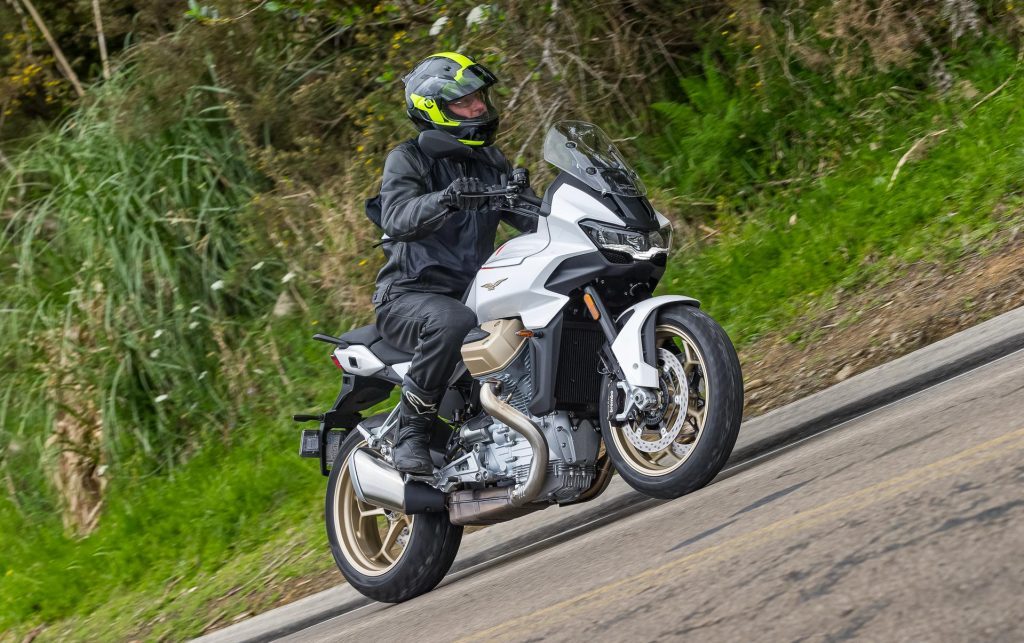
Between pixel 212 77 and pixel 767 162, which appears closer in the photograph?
pixel 767 162

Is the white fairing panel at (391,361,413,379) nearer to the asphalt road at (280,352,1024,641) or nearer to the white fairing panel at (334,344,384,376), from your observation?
the white fairing panel at (334,344,384,376)

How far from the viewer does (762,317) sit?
859 cm

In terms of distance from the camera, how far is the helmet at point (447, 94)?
6145 mm

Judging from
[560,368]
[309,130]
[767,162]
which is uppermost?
[309,130]

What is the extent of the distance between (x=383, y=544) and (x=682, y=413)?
2078mm

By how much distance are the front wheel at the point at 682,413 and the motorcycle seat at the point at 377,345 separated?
1.21 metres

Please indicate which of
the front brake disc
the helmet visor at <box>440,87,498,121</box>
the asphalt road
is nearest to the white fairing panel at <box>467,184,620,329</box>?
the front brake disc

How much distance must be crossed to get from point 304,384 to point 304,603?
12.2ft

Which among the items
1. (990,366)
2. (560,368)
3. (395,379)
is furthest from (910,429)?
(395,379)

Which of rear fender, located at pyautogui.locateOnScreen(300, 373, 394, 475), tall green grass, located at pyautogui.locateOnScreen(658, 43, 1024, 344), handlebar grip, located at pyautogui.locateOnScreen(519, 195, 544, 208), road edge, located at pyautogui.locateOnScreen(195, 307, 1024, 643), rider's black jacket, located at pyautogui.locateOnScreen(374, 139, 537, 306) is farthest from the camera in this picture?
tall green grass, located at pyautogui.locateOnScreen(658, 43, 1024, 344)

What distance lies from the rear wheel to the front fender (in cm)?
149

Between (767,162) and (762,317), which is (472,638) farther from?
(767,162)

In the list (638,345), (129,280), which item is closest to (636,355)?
(638,345)

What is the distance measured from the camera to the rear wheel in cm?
634
